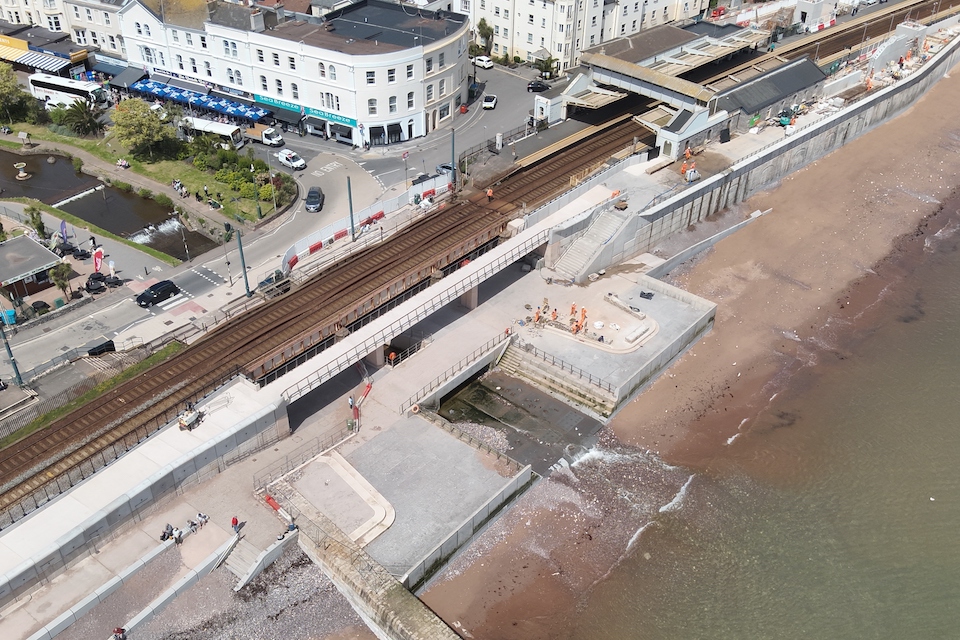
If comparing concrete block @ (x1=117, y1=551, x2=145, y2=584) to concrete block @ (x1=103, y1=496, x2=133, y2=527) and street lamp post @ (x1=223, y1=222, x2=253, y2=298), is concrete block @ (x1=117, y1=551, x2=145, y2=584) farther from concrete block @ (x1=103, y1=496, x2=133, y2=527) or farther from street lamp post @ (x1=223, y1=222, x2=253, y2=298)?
street lamp post @ (x1=223, y1=222, x2=253, y2=298)

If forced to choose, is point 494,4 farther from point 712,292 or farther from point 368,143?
point 712,292

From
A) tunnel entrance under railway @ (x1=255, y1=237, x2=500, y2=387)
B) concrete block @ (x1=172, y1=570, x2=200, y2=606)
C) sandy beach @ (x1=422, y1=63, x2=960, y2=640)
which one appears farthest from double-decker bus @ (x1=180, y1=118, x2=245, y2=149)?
concrete block @ (x1=172, y1=570, x2=200, y2=606)

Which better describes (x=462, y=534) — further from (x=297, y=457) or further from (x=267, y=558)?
(x=297, y=457)

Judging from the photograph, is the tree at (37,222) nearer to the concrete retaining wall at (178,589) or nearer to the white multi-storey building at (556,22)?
the concrete retaining wall at (178,589)

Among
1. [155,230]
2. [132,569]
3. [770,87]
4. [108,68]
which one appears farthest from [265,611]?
[108,68]

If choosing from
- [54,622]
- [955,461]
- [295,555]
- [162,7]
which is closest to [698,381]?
[955,461]
